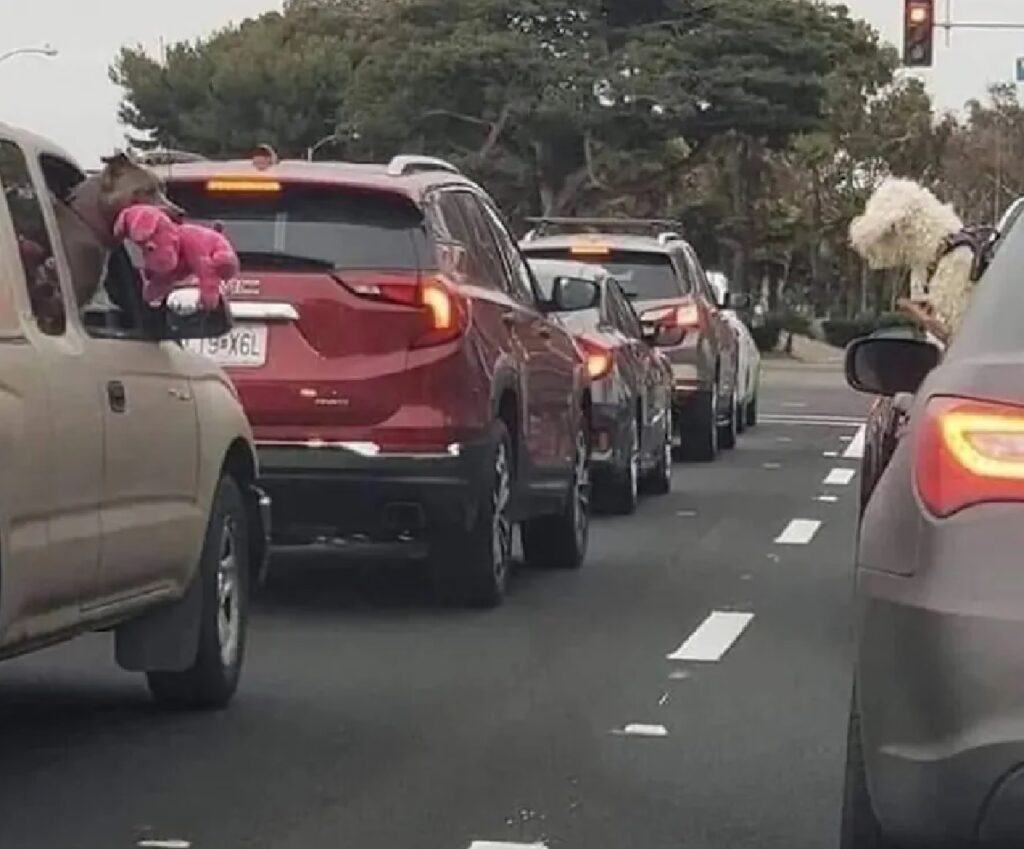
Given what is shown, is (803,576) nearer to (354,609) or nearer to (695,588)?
(695,588)

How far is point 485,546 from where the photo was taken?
451 inches

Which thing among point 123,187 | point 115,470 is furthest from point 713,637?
point 115,470

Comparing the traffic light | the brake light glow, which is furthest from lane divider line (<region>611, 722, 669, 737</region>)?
the traffic light

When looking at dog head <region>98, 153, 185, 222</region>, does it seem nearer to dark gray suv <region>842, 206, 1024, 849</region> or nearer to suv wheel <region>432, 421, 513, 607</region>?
suv wheel <region>432, 421, 513, 607</region>

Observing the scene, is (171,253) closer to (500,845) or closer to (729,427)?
(500,845)

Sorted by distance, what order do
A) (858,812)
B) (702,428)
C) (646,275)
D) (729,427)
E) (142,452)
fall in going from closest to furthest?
(858,812), (142,452), (646,275), (702,428), (729,427)

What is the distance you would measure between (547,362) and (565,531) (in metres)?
1.10

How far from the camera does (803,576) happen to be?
13.4 metres

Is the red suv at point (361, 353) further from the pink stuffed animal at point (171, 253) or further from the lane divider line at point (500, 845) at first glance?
the lane divider line at point (500, 845)

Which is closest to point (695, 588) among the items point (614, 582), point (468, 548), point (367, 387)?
point (614, 582)

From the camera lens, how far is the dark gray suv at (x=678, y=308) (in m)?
20.3

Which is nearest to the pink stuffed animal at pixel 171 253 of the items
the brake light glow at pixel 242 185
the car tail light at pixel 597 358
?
the brake light glow at pixel 242 185

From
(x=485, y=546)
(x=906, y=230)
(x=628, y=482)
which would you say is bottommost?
(x=628, y=482)

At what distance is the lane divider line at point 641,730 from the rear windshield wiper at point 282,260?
115 inches
